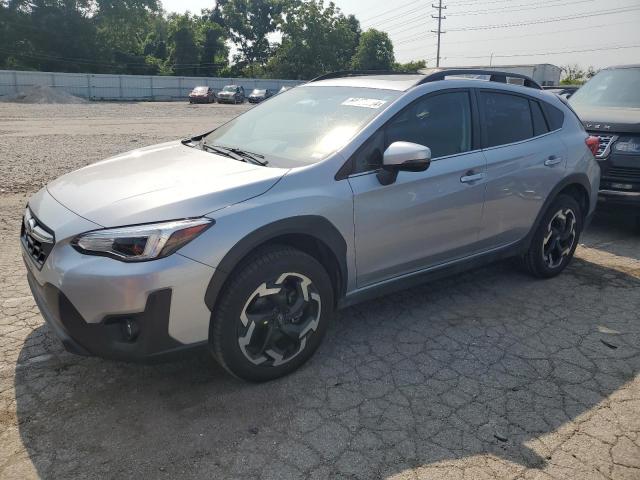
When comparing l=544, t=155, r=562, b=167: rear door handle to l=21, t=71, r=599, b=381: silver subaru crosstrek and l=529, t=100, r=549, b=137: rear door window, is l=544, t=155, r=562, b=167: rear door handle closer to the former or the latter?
l=21, t=71, r=599, b=381: silver subaru crosstrek

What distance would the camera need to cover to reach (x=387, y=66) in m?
75.6

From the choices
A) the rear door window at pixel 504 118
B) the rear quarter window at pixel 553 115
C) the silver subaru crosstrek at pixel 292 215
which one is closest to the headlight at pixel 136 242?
the silver subaru crosstrek at pixel 292 215

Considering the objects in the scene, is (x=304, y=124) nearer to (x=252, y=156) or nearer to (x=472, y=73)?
(x=252, y=156)

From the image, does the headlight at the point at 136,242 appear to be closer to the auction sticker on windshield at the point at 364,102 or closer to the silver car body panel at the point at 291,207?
the silver car body panel at the point at 291,207

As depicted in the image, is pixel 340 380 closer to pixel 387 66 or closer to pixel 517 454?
pixel 517 454

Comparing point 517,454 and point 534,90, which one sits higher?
point 534,90

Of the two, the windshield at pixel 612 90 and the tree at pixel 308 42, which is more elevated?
the tree at pixel 308 42

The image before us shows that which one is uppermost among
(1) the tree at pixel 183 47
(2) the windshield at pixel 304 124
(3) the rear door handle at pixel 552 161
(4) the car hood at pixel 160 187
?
(1) the tree at pixel 183 47

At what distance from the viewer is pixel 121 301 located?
256 centimetres

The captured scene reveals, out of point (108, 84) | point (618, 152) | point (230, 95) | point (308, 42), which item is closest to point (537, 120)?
point (618, 152)

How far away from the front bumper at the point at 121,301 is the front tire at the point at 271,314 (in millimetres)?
153

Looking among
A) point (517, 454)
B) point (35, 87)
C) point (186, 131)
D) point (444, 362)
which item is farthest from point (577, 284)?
point (35, 87)

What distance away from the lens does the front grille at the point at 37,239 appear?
279cm

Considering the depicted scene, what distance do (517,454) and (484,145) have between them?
91.2 inches
